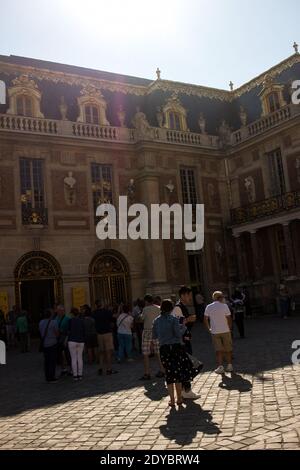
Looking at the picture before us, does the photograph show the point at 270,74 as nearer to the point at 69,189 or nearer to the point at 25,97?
the point at 69,189

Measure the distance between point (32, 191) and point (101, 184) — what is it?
3228mm

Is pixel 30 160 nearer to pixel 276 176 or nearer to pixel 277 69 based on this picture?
pixel 276 176

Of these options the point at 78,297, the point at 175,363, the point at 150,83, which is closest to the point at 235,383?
the point at 175,363

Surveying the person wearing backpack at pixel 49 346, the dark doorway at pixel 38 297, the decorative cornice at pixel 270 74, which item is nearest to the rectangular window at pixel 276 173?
the decorative cornice at pixel 270 74

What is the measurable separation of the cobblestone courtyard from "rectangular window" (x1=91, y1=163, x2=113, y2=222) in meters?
12.1

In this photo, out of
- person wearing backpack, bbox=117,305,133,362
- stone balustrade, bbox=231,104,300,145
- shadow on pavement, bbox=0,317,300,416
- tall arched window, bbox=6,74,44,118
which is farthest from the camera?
stone balustrade, bbox=231,104,300,145

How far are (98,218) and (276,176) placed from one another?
8.92 metres

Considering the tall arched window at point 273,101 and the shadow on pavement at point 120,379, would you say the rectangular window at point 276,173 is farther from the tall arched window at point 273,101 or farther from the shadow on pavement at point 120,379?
the shadow on pavement at point 120,379

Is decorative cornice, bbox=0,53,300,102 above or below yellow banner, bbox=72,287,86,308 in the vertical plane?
above

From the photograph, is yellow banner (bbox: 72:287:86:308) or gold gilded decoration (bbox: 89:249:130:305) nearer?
yellow banner (bbox: 72:287:86:308)

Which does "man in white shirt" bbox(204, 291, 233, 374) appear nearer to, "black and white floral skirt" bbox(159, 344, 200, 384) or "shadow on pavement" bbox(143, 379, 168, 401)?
"shadow on pavement" bbox(143, 379, 168, 401)

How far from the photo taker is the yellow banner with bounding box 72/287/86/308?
20422 mm

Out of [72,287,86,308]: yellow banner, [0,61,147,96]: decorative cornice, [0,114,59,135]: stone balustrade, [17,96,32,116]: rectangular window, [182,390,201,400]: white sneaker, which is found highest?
[0,61,147,96]: decorative cornice

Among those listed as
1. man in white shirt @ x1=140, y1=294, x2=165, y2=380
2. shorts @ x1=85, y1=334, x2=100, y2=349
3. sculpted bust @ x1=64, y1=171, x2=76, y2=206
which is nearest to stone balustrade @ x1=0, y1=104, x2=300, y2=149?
sculpted bust @ x1=64, y1=171, x2=76, y2=206
